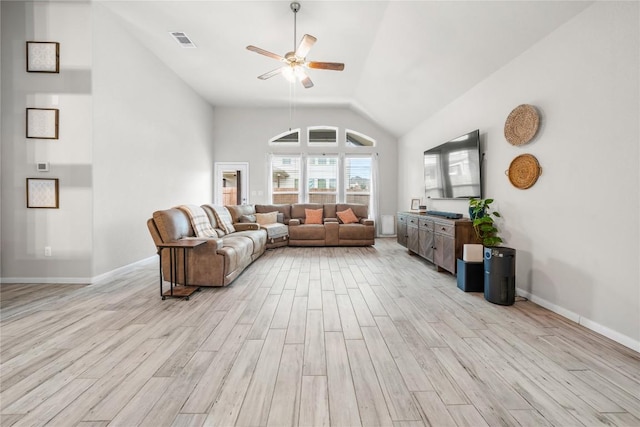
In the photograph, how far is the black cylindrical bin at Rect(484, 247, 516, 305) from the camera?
2.83 metres

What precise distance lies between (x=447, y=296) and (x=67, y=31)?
568 cm

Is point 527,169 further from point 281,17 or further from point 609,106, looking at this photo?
point 281,17

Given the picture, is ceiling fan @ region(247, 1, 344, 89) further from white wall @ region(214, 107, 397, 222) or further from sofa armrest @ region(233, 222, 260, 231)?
white wall @ region(214, 107, 397, 222)

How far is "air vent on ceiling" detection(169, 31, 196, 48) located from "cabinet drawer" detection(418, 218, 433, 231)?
485cm

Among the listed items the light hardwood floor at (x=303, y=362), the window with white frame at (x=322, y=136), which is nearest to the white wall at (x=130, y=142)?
the light hardwood floor at (x=303, y=362)

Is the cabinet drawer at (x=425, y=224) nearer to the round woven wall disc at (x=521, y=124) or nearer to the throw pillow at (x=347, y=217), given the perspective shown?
the round woven wall disc at (x=521, y=124)

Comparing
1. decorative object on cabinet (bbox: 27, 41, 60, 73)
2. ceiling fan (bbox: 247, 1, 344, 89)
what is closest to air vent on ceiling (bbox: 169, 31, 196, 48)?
decorative object on cabinet (bbox: 27, 41, 60, 73)

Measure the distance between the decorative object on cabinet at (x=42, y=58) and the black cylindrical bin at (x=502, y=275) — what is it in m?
5.66

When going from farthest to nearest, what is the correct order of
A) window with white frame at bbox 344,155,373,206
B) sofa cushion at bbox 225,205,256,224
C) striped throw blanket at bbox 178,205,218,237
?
window with white frame at bbox 344,155,373,206 < sofa cushion at bbox 225,205,256,224 < striped throw blanket at bbox 178,205,218,237

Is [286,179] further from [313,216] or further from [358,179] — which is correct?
[358,179]

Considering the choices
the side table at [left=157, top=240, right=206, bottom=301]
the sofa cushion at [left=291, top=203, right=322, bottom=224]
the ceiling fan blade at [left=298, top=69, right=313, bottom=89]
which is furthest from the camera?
the sofa cushion at [left=291, top=203, right=322, bottom=224]

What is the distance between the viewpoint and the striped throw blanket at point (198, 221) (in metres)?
3.91

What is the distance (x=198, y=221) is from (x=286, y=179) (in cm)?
411

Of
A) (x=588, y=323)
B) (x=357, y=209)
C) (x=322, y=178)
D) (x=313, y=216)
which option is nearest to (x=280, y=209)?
(x=313, y=216)
